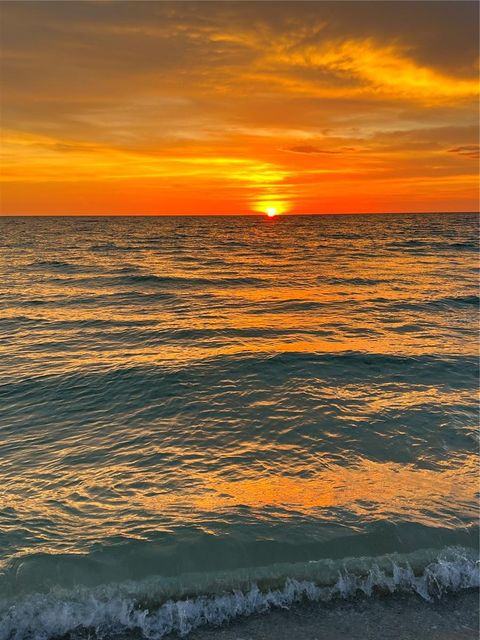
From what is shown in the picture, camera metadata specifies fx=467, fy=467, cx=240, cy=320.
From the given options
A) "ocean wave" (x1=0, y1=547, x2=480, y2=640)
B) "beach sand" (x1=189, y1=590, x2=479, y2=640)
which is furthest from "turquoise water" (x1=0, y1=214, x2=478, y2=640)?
"beach sand" (x1=189, y1=590, x2=479, y2=640)

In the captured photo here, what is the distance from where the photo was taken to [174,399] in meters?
11.6

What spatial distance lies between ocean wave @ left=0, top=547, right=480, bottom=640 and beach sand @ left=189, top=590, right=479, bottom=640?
0.41 feet

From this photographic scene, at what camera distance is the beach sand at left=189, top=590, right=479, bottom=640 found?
494 cm

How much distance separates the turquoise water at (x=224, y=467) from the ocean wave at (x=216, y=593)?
0.02 metres

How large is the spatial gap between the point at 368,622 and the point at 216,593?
1.74 metres

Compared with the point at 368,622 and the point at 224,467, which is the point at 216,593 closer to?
the point at 368,622

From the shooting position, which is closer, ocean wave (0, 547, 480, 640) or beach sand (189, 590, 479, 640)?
beach sand (189, 590, 479, 640)

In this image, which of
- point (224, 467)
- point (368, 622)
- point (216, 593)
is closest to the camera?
point (368, 622)

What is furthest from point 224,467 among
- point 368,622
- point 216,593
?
point 368,622

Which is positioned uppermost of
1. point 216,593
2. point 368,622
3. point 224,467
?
point 224,467

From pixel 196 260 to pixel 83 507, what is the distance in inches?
1594

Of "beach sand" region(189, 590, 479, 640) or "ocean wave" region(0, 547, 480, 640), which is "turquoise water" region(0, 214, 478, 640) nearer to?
"ocean wave" region(0, 547, 480, 640)

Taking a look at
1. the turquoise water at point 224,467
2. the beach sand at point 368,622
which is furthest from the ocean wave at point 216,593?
the beach sand at point 368,622

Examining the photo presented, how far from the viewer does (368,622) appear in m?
5.12
